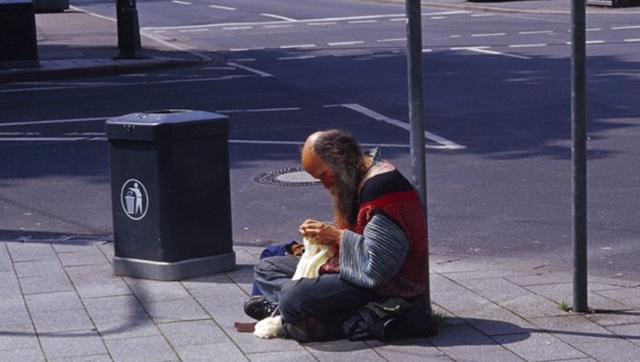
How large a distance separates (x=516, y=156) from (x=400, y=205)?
6.53 meters

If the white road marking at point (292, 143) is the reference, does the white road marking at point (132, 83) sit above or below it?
above

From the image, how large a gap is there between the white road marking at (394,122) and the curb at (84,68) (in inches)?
279

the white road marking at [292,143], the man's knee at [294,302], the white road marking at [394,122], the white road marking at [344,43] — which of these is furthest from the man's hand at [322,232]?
the white road marking at [344,43]

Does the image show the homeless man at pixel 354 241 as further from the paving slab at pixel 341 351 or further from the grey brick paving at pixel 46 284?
the grey brick paving at pixel 46 284

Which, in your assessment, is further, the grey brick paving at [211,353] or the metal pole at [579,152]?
the metal pole at [579,152]

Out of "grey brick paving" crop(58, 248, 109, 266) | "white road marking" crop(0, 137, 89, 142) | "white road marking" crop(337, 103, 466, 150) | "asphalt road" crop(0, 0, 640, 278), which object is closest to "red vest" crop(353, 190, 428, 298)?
"asphalt road" crop(0, 0, 640, 278)

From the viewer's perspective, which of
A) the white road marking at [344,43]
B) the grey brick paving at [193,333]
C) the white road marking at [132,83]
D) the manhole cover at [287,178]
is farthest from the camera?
the white road marking at [344,43]

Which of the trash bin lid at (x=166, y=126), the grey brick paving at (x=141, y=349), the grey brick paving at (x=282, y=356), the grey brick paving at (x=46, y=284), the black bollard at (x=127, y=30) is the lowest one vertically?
the grey brick paving at (x=282, y=356)

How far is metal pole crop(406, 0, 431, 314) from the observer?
6707 mm

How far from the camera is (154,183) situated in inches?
311

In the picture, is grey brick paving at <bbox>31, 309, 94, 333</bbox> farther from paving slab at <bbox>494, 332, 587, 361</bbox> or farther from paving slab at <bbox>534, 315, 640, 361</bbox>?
paving slab at <bbox>534, 315, 640, 361</bbox>

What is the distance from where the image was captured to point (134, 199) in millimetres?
8031

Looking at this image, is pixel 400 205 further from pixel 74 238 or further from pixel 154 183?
pixel 74 238

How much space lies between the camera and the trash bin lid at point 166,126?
25.6 ft
